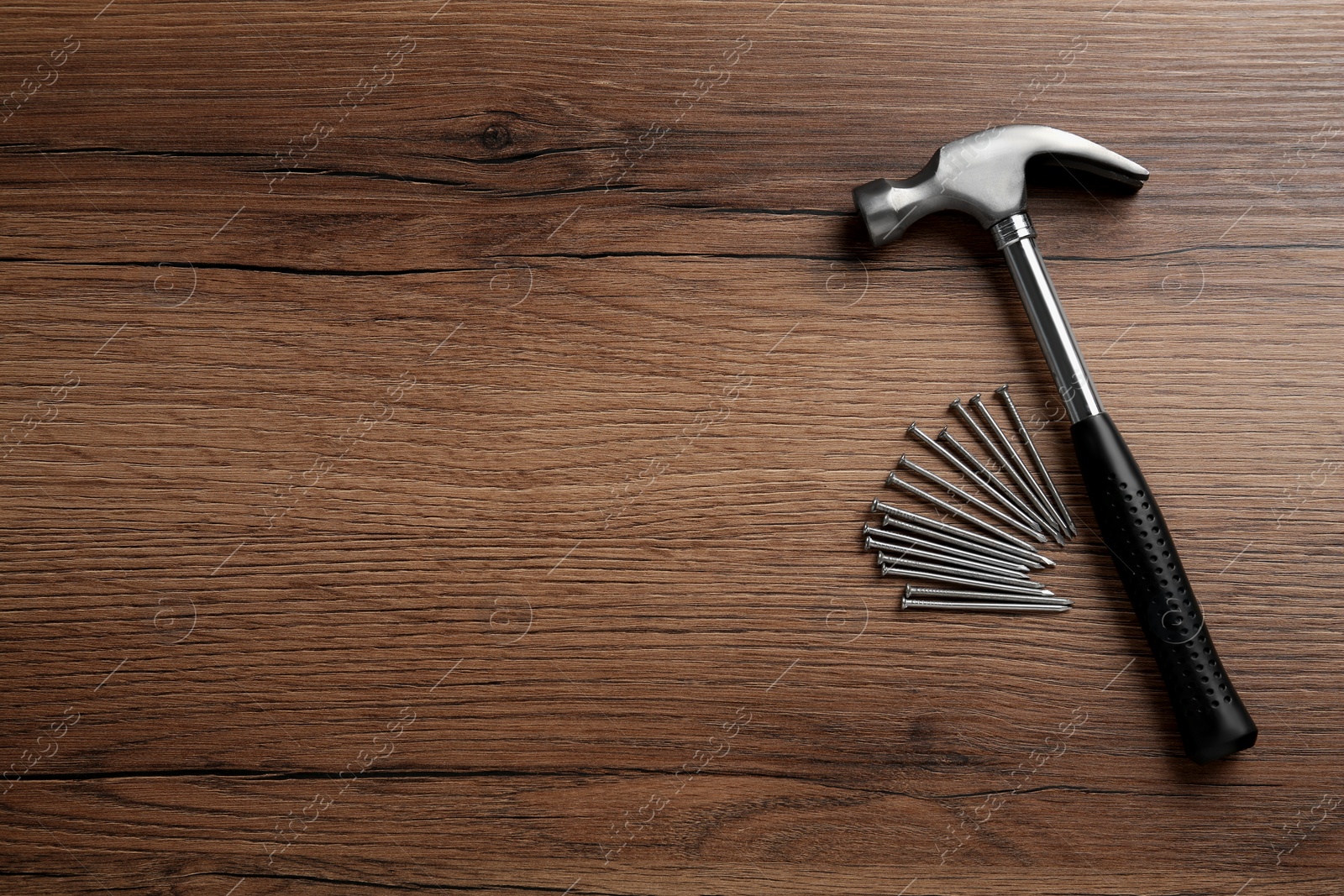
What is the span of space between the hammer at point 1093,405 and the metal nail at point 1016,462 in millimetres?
54

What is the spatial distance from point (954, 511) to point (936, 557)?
0.07 metres

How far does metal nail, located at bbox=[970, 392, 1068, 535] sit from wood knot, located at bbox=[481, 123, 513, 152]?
787 mm

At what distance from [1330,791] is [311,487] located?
1.45 m

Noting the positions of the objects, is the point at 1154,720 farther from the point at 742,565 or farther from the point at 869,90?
the point at 869,90

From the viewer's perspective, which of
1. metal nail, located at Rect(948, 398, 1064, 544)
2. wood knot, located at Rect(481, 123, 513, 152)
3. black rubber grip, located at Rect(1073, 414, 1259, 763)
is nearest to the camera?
black rubber grip, located at Rect(1073, 414, 1259, 763)

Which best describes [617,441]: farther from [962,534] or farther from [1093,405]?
[1093,405]

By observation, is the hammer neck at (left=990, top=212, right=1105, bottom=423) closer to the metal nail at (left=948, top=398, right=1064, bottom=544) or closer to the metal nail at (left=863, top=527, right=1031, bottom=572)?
the metal nail at (left=948, top=398, right=1064, bottom=544)

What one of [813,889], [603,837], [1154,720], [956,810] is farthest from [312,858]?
[1154,720]

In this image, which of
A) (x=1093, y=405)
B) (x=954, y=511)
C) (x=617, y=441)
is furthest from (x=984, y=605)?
(x=617, y=441)

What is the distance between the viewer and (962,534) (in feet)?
3.90

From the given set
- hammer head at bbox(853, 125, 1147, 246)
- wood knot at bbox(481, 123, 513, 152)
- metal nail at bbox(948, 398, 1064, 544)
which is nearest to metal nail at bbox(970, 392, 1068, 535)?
metal nail at bbox(948, 398, 1064, 544)

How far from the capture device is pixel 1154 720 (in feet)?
3.81

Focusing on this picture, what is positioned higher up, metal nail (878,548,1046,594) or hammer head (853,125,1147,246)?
hammer head (853,125,1147,246)

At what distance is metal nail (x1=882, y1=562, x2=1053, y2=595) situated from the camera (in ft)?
3.87
